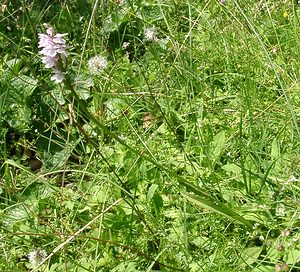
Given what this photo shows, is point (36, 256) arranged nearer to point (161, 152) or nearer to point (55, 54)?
point (161, 152)

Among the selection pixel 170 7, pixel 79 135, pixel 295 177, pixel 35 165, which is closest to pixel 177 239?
pixel 295 177

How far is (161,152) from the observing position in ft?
6.57

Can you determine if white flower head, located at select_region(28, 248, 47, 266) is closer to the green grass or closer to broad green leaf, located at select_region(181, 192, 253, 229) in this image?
the green grass

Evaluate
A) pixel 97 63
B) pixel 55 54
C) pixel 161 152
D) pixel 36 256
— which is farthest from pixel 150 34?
pixel 55 54

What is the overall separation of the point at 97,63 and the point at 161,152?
1.49ft

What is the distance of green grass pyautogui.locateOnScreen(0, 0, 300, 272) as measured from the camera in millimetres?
1636

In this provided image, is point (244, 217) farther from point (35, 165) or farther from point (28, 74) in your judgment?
point (28, 74)

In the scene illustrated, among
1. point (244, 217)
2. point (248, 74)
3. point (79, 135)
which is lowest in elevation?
point (79, 135)

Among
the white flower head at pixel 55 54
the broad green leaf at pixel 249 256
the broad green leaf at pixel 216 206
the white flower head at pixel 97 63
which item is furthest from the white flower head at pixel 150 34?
the white flower head at pixel 55 54

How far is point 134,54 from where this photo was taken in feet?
8.39

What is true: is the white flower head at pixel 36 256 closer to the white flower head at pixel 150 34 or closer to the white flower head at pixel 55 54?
the white flower head at pixel 55 54

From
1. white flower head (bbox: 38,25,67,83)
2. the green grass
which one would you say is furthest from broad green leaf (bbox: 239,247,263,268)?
white flower head (bbox: 38,25,67,83)

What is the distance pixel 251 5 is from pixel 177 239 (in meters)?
1.19

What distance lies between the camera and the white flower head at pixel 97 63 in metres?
2.27
